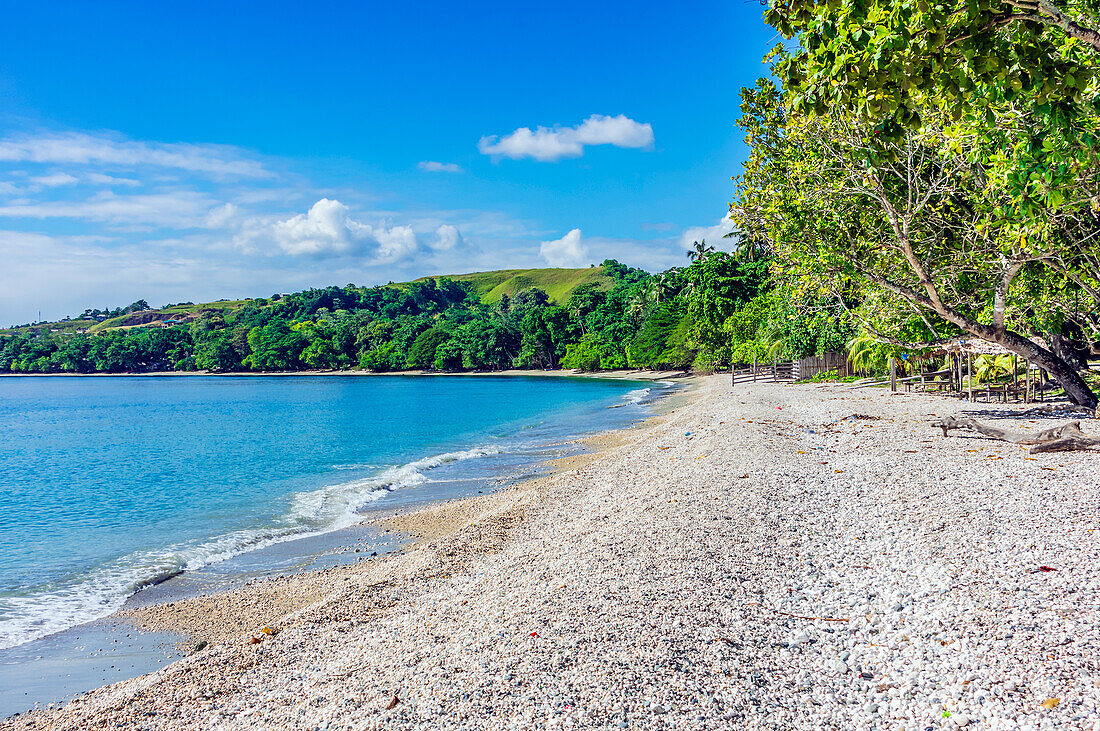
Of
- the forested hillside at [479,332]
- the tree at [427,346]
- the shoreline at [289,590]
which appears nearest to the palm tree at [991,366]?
the forested hillside at [479,332]

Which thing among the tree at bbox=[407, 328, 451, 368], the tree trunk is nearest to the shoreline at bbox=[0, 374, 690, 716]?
the tree trunk

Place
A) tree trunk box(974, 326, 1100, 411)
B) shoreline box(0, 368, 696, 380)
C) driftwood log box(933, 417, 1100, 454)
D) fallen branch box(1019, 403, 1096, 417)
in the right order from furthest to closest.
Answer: shoreline box(0, 368, 696, 380) → fallen branch box(1019, 403, 1096, 417) → tree trunk box(974, 326, 1100, 411) → driftwood log box(933, 417, 1100, 454)

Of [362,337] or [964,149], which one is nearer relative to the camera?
[964,149]

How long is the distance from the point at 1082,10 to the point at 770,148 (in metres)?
7.90

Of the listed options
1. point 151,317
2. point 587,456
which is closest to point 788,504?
point 587,456

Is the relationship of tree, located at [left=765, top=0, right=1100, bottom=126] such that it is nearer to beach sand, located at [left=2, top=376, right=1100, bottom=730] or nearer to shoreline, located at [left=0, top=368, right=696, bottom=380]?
beach sand, located at [left=2, top=376, right=1100, bottom=730]

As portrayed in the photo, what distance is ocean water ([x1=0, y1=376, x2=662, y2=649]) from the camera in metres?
12.5

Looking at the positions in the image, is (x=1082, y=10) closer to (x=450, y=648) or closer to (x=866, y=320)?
(x=450, y=648)

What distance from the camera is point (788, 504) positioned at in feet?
31.3

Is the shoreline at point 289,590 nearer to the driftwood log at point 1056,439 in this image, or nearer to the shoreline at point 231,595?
the shoreline at point 231,595

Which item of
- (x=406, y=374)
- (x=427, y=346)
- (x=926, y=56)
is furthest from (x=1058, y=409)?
(x=406, y=374)

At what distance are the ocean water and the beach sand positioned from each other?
3354 millimetres

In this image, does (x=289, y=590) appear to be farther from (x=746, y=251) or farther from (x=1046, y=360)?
(x=746, y=251)

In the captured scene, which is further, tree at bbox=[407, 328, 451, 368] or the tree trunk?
tree at bbox=[407, 328, 451, 368]
